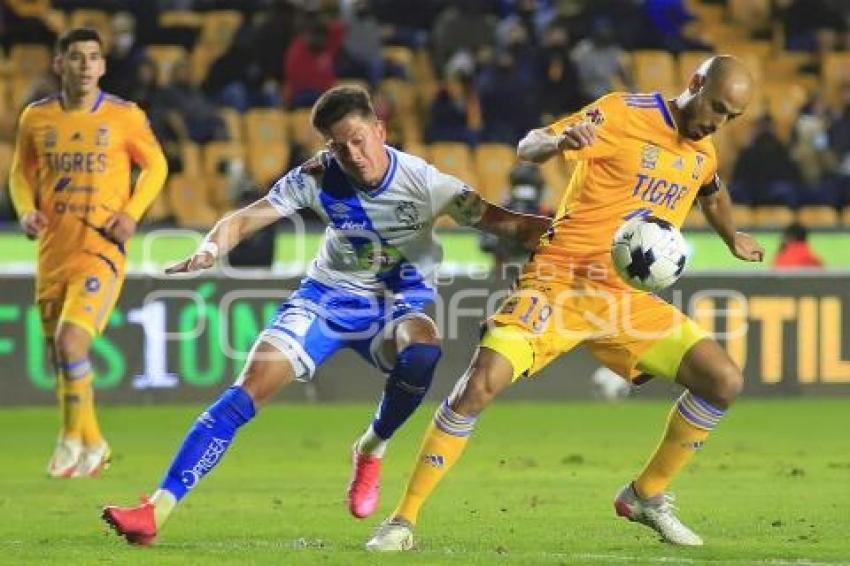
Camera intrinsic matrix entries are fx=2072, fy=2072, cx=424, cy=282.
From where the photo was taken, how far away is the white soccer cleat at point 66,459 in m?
12.0

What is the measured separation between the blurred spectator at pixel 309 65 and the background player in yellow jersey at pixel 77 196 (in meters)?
8.74

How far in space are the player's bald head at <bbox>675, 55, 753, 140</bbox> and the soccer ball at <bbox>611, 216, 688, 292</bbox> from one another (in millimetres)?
455

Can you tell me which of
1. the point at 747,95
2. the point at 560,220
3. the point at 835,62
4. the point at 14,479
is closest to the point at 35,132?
the point at 14,479

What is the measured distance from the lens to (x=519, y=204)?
1734 centimetres

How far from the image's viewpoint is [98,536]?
356 inches

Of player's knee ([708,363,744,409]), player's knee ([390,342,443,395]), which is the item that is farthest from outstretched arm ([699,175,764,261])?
player's knee ([390,342,443,395])

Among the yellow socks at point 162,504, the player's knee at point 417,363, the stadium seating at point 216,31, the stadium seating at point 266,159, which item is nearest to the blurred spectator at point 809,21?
the stadium seating at point 216,31

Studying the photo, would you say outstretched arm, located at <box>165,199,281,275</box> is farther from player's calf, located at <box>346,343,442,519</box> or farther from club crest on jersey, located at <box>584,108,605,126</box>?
club crest on jersey, located at <box>584,108,605,126</box>

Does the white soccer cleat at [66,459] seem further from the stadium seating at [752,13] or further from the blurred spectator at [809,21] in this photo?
the stadium seating at [752,13]

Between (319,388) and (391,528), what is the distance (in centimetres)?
947

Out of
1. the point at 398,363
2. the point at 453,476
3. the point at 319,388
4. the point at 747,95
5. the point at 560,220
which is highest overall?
the point at 747,95

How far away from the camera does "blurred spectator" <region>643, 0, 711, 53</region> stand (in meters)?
22.8

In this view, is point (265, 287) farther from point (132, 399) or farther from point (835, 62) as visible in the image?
point (835, 62)

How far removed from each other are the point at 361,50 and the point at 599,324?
12.9m
